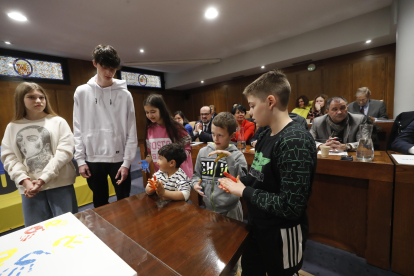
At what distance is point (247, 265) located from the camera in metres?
1.04

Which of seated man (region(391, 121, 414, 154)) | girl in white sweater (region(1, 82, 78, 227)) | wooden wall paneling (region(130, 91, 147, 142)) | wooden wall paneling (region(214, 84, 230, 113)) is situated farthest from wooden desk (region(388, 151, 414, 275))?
wooden wall paneling (region(130, 91, 147, 142))

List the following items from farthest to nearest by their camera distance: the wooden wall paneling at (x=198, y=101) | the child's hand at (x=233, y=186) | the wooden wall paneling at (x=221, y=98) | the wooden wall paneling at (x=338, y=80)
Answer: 1. the wooden wall paneling at (x=198, y=101)
2. the wooden wall paneling at (x=221, y=98)
3. the wooden wall paneling at (x=338, y=80)
4. the child's hand at (x=233, y=186)

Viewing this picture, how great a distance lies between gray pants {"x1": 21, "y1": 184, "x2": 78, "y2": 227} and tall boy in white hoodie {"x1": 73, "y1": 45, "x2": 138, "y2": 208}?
0.61 ft

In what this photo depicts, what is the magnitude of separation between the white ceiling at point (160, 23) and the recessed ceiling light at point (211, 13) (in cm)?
10

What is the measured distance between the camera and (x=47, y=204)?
138 cm

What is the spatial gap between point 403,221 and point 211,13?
4.00m

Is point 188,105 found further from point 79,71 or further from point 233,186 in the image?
point 233,186

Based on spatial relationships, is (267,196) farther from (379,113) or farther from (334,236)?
(379,113)

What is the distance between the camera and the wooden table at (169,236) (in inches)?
22.5

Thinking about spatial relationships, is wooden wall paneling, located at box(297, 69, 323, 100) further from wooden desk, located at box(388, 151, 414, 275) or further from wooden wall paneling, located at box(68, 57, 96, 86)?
wooden wall paneling, located at box(68, 57, 96, 86)

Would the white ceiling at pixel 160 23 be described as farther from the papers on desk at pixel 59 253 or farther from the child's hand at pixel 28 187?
the papers on desk at pixel 59 253

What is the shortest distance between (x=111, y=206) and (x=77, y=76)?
21.0 feet

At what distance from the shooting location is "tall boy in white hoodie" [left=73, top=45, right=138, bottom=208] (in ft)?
4.62

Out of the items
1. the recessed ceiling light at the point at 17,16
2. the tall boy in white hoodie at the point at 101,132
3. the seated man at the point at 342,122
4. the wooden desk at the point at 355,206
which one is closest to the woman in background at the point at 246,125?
the seated man at the point at 342,122
